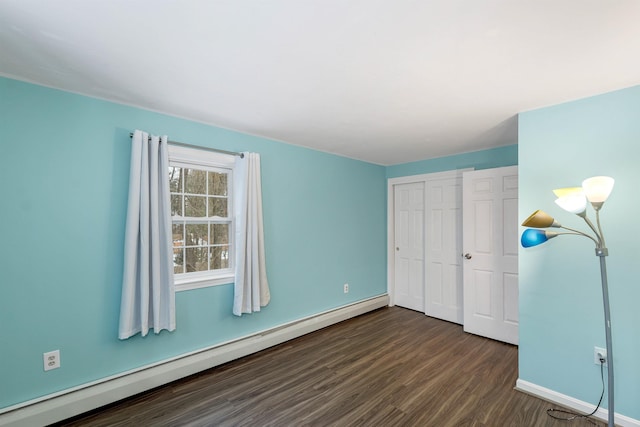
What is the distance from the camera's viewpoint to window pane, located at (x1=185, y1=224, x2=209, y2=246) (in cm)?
277

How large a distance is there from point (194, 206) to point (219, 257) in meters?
0.59

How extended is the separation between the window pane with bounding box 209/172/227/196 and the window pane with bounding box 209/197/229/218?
0.18ft

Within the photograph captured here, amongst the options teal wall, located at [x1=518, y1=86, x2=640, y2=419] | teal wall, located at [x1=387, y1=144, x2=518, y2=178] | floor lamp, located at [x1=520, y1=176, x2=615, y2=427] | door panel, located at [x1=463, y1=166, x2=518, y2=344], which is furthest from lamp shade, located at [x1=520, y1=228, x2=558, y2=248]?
teal wall, located at [x1=387, y1=144, x2=518, y2=178]

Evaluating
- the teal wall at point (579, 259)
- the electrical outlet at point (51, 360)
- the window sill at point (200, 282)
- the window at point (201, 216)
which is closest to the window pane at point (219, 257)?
the window at point (201, 216)

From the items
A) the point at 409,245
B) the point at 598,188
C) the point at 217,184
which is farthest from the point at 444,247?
the point at 217,184

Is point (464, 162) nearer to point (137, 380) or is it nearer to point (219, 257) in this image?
point (219, 257)

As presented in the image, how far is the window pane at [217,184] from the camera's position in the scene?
115 inches

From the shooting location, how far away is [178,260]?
272cm

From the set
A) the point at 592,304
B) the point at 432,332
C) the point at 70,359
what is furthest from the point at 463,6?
the point at 432,332

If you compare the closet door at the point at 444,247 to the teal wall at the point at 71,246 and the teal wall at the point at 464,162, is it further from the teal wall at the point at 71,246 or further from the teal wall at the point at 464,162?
the teal wall at the point at 71,246

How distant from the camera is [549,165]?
2297 mm

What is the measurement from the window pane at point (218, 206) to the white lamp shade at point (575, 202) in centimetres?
282

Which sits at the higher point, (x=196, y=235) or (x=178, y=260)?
(x=196, y=235)

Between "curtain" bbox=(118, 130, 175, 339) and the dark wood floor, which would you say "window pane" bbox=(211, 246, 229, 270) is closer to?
"curtain" bbox=(118, 130, 175, 339)
